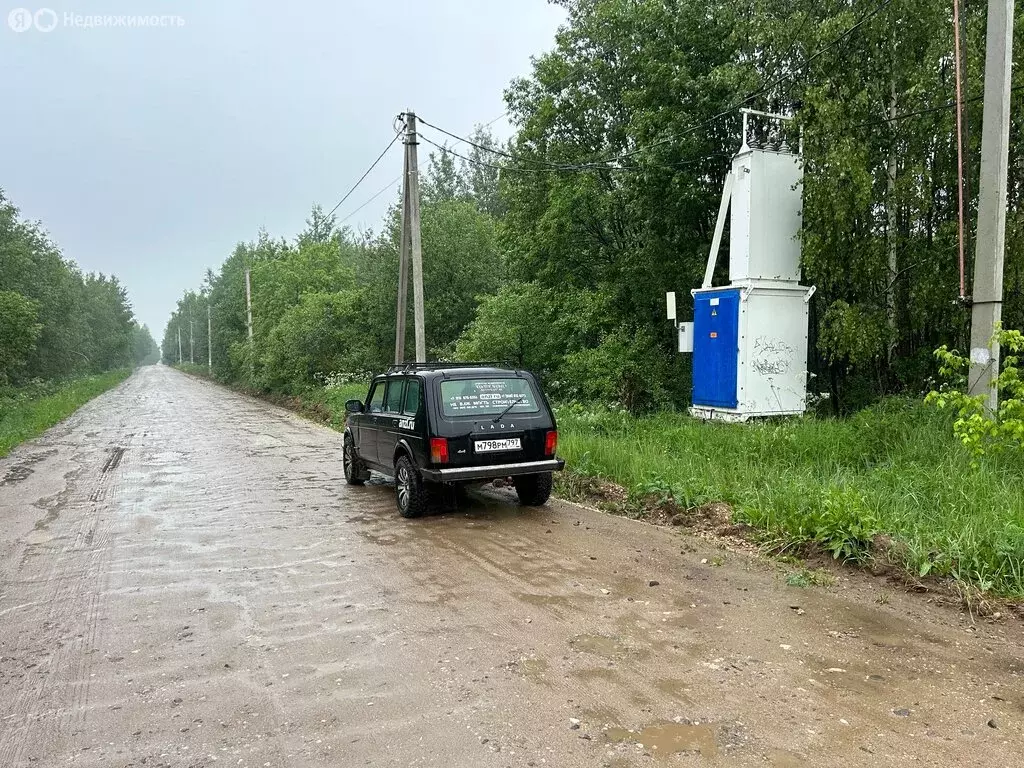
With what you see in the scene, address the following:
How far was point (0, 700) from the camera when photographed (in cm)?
380

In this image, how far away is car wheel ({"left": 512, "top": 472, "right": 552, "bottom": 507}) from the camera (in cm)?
841

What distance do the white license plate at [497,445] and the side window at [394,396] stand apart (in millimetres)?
1461

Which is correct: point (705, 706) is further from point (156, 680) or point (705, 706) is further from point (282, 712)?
point (156, 680)

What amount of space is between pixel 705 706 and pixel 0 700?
374 cm

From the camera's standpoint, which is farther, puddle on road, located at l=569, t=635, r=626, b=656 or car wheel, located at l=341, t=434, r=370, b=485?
car wheel, located at l=341, t=434, r=370, b=485

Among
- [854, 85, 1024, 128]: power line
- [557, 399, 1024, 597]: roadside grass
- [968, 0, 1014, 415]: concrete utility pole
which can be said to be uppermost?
[854, 85, 1024, 128]: power line

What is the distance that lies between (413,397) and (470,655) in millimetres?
4484

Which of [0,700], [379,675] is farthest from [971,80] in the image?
[0,700]

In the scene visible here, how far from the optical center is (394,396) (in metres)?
9.09

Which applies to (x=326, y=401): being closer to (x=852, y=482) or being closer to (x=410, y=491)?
(x=410, y=491)

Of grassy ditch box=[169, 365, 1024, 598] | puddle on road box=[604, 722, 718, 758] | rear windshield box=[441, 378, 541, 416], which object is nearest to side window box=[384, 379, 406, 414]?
rear windshield box=[441, 378, 541, 416]

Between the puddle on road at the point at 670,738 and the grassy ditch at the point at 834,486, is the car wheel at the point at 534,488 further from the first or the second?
the puddle on road at the point at 670,738

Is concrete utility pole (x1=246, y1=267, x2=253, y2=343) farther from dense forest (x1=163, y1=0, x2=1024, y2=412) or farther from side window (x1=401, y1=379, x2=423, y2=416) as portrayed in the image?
side window (x1=401, y1=379, x2=423, y2=416)

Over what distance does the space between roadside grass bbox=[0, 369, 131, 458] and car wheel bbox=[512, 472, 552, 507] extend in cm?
1260
